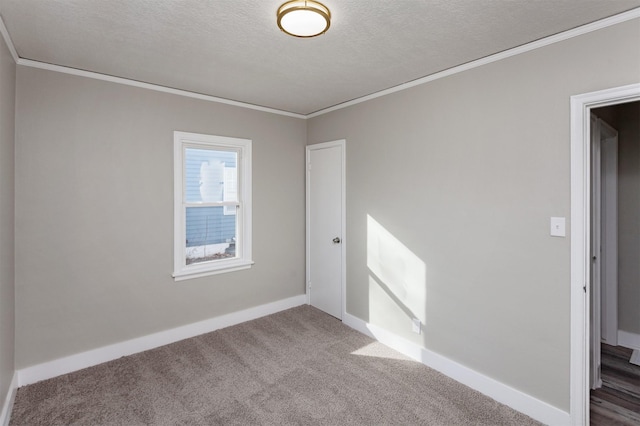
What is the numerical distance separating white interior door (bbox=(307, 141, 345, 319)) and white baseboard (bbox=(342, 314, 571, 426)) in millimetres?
717

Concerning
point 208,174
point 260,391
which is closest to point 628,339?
point 260,391

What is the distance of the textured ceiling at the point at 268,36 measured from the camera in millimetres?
1888

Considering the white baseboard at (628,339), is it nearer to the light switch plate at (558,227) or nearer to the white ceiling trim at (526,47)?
the light switch plate at (558,227)

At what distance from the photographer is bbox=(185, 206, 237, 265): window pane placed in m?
3.65

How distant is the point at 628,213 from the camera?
11.0ft

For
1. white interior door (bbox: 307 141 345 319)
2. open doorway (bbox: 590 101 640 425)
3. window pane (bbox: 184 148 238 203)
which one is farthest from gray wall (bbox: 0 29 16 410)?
open doorway (bbox: 590 101 640 425)

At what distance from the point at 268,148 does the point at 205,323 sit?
2.14m

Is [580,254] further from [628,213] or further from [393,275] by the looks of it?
[628,213]

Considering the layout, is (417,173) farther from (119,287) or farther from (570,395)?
(119,287)

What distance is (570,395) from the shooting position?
7.07ft

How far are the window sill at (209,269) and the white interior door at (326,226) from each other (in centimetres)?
88

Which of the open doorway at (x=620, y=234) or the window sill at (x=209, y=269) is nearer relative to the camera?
the open doorway at (x=620, y=234)

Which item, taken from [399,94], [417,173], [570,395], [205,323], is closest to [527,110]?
[417,173]

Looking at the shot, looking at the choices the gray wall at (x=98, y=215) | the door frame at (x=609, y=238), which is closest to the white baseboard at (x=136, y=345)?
the gray wall at (x=98, y=215)
